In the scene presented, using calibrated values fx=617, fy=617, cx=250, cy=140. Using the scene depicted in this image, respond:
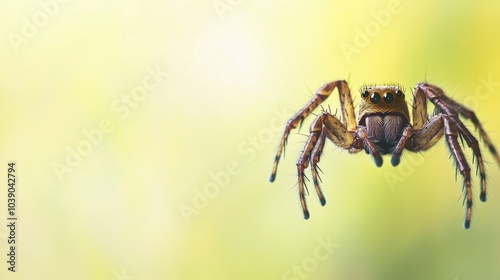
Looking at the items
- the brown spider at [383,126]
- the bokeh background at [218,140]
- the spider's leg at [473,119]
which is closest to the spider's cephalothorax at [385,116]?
the brown spider at [383,126]

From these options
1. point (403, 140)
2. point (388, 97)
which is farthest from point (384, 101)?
point (403, 140)

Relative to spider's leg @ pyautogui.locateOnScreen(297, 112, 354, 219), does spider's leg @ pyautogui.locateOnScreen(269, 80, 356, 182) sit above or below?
above

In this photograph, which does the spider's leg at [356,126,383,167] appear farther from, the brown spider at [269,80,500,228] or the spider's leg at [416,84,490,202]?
the spider's leg at [416,84,490,202]

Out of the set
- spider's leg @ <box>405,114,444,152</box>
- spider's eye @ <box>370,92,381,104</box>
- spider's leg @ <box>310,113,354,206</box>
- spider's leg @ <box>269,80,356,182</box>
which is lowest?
spider's leg @ <box>405,114,444,152</box>

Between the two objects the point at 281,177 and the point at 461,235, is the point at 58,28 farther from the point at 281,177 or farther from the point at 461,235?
the point at 461,235

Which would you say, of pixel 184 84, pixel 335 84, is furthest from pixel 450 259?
pixel 184 84

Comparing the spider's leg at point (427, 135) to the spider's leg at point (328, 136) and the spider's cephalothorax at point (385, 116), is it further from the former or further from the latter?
the spider's leg at point (328, 136)

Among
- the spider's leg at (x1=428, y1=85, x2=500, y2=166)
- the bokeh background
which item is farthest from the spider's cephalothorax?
the bokeh background
